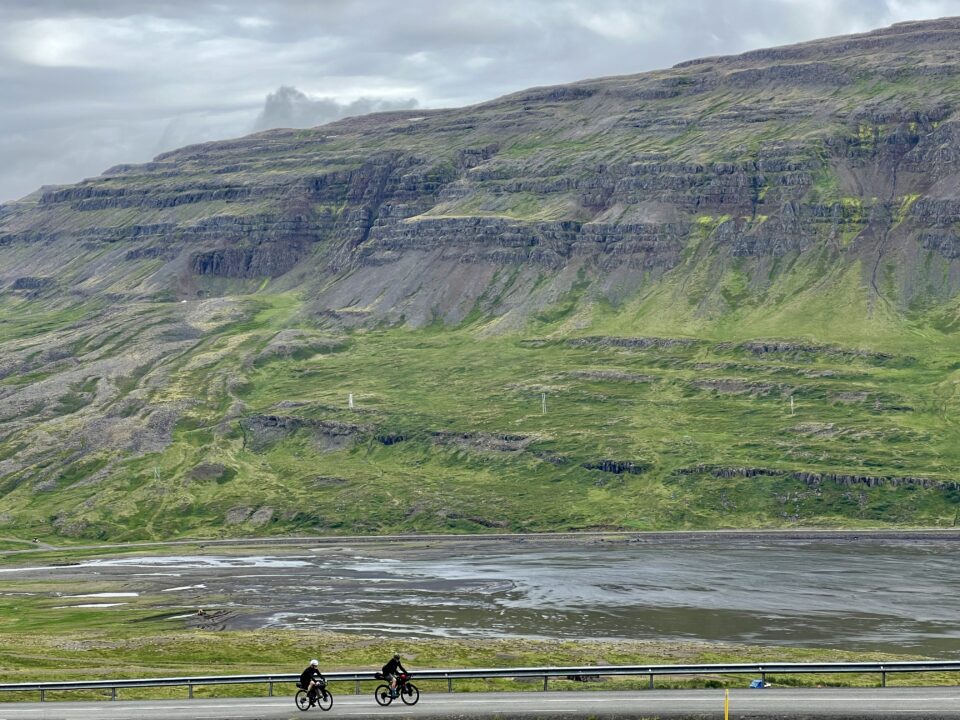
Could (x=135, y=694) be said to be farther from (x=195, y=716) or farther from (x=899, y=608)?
(x=899, y=608)

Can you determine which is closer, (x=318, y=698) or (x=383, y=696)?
(x=318, y=698)

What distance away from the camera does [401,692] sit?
7869 centimetres

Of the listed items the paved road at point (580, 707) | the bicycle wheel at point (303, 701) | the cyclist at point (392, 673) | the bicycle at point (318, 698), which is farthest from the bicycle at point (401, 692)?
the bicycle wheel at point (303, 701)

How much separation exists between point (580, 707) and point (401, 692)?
35.3ft

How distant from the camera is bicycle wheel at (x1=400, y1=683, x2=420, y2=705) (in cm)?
7912

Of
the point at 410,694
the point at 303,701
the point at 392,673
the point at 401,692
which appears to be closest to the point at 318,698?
the point at 303,701

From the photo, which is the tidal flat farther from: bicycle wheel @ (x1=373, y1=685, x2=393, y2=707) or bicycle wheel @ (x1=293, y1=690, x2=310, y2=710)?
bicycle wheel @ (x1=293, y1=690, x2=310, y2=710)

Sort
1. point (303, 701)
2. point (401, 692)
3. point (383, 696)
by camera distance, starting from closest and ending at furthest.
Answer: point (303, 701), point (401, 692), point (383, 696)

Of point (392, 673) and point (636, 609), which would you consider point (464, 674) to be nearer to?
point (392, 673)

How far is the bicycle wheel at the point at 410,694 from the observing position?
79.1 metres

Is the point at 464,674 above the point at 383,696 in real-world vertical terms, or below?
above

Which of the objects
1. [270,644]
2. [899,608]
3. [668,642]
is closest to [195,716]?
[270,644]

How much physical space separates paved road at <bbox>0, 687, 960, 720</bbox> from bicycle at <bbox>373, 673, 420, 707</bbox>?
68cm

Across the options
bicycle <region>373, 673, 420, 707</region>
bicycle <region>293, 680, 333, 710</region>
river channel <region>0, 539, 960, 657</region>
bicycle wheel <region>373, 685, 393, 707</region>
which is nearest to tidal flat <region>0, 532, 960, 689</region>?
river channel <region>0, 539, 960, 657</region>
